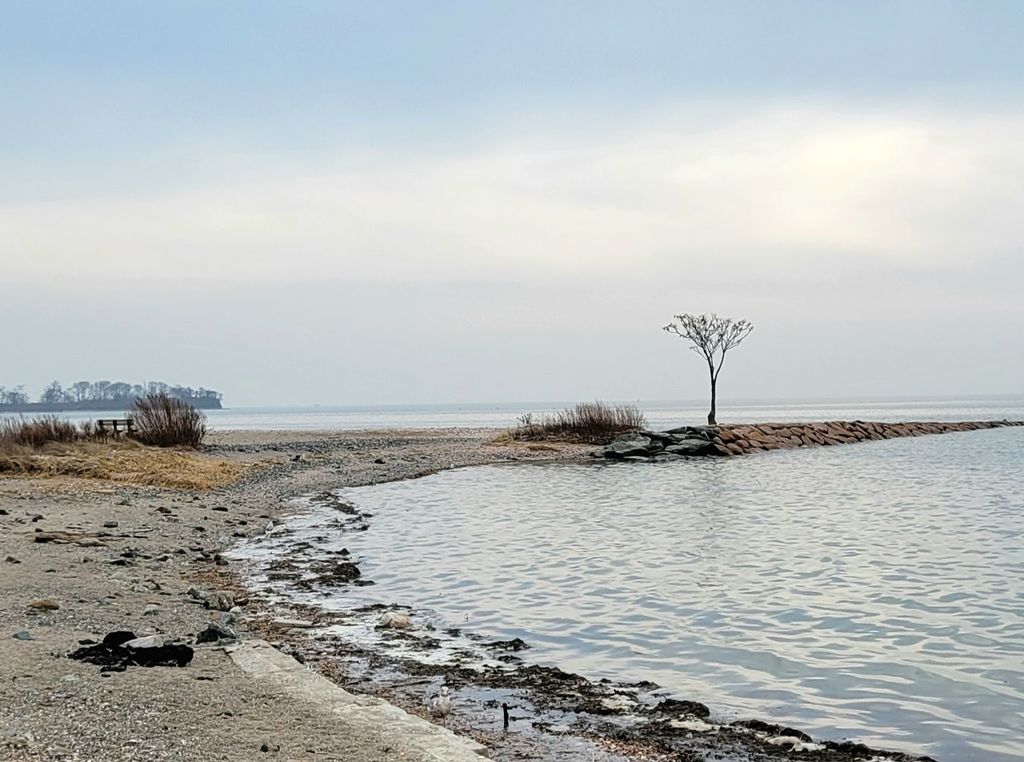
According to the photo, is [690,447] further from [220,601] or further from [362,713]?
[362,713]

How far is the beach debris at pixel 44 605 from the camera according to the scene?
337 inches

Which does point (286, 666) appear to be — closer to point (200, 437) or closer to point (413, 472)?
point (413, 472)

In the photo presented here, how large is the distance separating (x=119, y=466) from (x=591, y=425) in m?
22.1

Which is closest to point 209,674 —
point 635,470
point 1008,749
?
point 1008,749

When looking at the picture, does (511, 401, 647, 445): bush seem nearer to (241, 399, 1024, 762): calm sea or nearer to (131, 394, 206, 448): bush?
(131, 394, 206, 448): bush

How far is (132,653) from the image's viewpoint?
22.5 ft

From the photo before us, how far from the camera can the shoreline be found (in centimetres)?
514

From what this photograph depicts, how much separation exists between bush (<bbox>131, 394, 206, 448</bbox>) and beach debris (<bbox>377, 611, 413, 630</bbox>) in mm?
24692

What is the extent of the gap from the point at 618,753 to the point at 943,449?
1451 inches

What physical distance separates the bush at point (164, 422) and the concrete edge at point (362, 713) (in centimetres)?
2660

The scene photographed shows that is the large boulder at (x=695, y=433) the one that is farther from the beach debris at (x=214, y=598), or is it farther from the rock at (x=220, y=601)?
the rock at (x=220, y=601)

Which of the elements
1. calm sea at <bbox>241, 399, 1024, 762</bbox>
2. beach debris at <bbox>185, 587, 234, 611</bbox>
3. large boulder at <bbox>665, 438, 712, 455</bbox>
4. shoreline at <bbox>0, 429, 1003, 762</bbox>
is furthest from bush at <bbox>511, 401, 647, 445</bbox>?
beach debris at <bbox>185, 587, 234, 611</bbox>

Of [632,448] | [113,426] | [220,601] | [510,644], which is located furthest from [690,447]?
[510,644]

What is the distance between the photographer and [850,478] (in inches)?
1034
